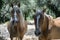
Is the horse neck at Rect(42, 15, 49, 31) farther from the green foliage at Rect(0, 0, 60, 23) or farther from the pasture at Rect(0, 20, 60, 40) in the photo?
the green foliage at Rect(0, 0, 60, 23)

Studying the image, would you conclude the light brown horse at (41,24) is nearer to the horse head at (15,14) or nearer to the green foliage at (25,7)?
the horse head at (15,14)

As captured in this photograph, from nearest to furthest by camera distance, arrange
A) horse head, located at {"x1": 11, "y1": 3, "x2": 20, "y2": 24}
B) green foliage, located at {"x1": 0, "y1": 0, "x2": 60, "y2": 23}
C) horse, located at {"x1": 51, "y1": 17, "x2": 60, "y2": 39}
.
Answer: horse, located at {"x1": 51, "y1": 17, "x2": 60, "y2": 39}, horse head, located at {"x1": 11, "y1": 3, "x2": 20, "y2": 24}, green foliage, located at {"x1": 0, "y1": 0, "x2": 60, "y2": 23}

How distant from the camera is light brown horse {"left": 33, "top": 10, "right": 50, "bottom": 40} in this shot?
495cm

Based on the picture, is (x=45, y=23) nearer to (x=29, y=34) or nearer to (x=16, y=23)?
(x=16, y=23)

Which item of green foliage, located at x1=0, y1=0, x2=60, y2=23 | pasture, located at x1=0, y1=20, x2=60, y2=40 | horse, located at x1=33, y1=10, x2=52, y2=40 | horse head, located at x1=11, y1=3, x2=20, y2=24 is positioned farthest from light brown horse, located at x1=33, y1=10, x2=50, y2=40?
green foliage, located at x1=0, y1=0, x2=60, y2=23

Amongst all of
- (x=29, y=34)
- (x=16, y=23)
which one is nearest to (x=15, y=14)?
(x=16, y=23)

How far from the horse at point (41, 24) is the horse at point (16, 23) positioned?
108cm

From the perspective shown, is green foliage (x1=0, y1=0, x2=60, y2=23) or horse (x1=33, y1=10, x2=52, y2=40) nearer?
horse (x1=33, y1=10, x2=52, y2=40)

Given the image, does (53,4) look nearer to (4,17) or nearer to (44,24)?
(4,17)

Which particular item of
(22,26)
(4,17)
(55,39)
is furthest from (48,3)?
(55,39)

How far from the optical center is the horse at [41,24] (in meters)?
4.95

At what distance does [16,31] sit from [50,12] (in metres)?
7.09

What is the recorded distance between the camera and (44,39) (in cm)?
528

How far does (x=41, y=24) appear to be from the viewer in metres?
5.08
